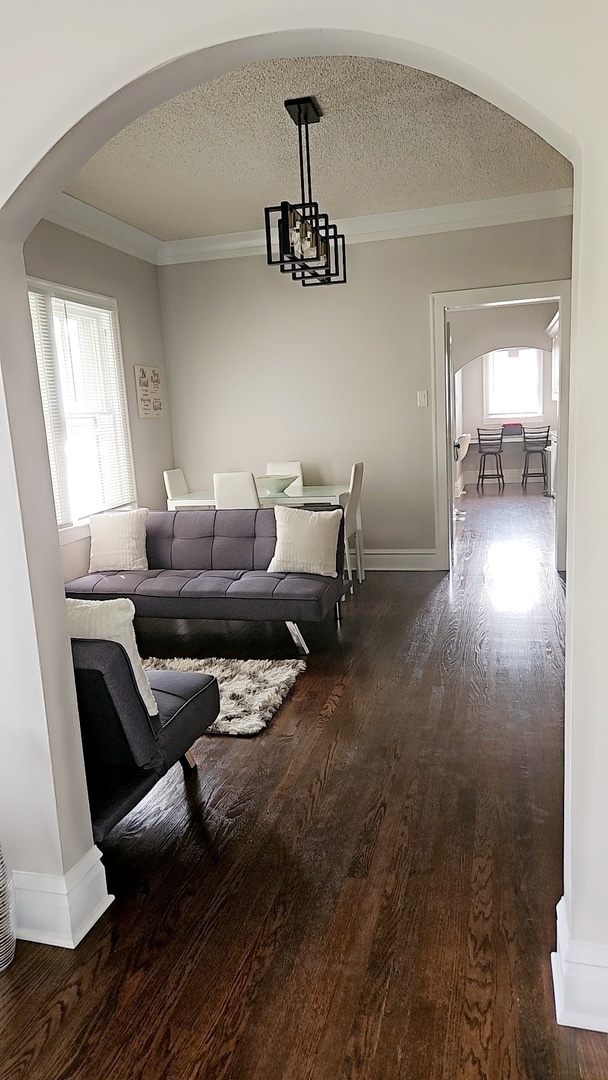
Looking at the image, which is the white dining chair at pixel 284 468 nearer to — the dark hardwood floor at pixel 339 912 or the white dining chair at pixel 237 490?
the white dining chair at pixel 237 490

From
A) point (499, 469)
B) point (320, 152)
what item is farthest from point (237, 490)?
point (499, 469)

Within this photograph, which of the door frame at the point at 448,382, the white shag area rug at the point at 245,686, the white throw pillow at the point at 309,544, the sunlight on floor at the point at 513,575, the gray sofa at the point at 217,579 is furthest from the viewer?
the door frame at the point at 448,382

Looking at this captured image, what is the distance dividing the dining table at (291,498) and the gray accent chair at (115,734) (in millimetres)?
3074

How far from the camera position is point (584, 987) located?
1.66m

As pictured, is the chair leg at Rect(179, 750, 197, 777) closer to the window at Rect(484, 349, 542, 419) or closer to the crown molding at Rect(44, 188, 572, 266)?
the crown molding at Rect(44, 188, 572, 266)

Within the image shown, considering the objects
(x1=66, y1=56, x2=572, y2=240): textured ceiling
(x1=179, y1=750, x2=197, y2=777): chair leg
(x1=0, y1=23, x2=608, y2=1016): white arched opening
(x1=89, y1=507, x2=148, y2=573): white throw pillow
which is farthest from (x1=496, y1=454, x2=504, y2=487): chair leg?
(x1=0, y1=23, x2=608, y2=1016): white arched opening

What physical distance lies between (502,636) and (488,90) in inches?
132

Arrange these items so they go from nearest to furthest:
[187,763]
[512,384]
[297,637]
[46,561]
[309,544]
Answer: [46,561], [187,763], [297,637], [309,544], [512,384]

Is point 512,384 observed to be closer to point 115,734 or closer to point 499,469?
point 499,469

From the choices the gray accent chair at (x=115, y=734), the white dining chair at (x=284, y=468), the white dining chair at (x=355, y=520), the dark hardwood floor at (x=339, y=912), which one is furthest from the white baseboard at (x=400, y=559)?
the gray accent chair at (x=115, y=734)

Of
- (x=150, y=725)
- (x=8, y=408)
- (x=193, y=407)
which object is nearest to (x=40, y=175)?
(x=8, y=408)

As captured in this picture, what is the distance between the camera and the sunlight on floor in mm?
5102

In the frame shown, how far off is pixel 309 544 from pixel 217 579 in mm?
611

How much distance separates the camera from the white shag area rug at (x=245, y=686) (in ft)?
10.9
